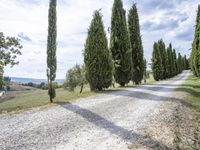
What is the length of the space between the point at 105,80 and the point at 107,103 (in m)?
8.75

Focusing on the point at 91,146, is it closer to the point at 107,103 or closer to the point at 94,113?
the point at 94,113

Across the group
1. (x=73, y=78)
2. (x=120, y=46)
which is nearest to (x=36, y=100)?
(x=73, y=78)

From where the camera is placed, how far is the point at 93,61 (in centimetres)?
2355

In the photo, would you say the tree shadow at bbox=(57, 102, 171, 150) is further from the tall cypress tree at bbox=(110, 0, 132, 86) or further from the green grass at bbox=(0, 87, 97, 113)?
the tall cypress tree at bbox=(110, 0, 132, 86)

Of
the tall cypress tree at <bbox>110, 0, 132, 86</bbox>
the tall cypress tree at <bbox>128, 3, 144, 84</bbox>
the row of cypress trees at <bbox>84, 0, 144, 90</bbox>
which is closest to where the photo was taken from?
the row of cypress trees at <bbox>84, 0, 144, 90</bbox>

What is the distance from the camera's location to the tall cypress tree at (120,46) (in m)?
32.1

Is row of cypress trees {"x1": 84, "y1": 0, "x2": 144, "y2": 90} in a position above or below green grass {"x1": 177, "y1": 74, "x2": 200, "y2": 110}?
above

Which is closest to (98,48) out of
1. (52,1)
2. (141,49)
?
(52,1)

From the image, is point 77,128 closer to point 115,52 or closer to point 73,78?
point 115,52

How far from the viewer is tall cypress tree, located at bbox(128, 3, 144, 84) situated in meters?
40.7

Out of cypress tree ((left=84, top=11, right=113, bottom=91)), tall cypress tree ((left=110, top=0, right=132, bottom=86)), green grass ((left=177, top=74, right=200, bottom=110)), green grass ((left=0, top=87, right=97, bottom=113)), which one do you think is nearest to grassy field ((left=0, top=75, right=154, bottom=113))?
green grass ((left=0, top=87, right=97, bottom=113))

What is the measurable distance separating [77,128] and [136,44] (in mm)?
33663

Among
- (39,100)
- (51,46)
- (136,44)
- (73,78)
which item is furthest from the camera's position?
(73,78)

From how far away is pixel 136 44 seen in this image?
42000 millimetres
